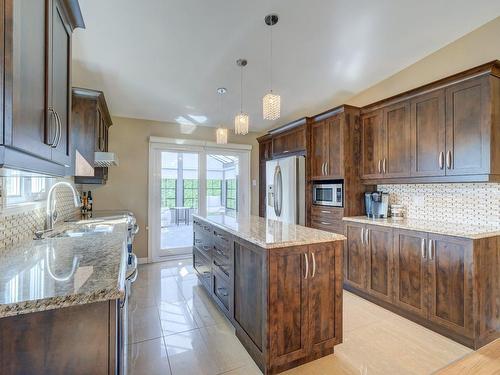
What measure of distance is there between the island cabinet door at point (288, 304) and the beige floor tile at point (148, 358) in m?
0.84

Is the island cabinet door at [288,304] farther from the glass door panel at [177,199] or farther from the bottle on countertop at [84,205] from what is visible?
the glass door panel at [177,199]

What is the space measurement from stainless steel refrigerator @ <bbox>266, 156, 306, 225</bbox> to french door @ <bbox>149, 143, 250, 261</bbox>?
3.07ft

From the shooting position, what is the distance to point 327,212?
358 cm

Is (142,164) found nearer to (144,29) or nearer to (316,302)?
(144,29)

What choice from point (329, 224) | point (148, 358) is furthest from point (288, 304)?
A: point (329, 224)

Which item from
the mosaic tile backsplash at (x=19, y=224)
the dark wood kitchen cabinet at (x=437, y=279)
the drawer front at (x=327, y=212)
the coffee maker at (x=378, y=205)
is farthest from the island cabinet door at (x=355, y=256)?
the mosaic tile backsplash at (x=19, y=224)

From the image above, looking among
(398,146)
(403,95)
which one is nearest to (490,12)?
(403,95)

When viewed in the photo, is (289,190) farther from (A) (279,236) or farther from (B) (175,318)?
(B) (175,318)

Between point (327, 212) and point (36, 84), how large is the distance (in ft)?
10.9

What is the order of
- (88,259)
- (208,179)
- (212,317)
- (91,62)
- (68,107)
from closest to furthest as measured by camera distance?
(88,259), (68,107), (212,317), (91,62), (208,179)

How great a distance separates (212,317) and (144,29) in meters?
2.98

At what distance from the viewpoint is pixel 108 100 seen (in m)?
3.80

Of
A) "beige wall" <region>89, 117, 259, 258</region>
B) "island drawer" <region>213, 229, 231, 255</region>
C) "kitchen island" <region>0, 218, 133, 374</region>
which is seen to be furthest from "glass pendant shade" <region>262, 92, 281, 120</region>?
"beige wall" <region>89, 117, 259, 258</region>

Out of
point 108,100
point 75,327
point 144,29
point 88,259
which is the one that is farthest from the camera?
point 108,100
